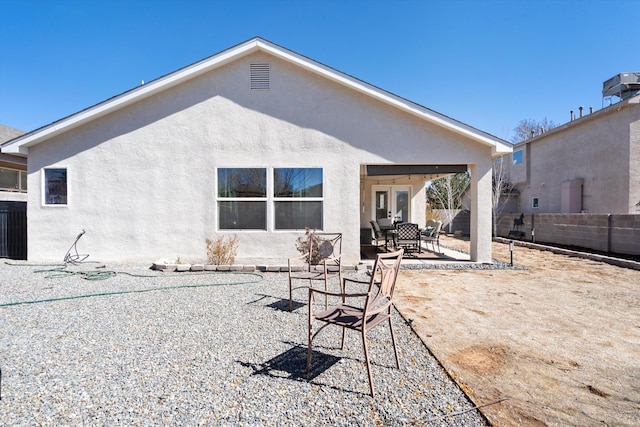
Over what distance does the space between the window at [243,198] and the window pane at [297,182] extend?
1.23ft

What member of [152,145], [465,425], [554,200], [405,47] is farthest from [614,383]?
[554,200]

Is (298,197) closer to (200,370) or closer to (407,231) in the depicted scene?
(407,231)

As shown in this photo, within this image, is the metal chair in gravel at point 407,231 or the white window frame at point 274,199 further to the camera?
the metal chair in gravel at point 407,231

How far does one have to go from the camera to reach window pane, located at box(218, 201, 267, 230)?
8.42 meters

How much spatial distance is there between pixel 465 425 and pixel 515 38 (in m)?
13.1

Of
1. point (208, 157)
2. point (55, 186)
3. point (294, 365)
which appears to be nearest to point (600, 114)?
point (208, 157)

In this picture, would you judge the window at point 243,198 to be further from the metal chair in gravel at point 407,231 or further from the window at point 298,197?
the metal chair in gravel at point 407,231

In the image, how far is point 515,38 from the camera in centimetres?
1102

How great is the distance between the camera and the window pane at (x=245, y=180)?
842 centimetres

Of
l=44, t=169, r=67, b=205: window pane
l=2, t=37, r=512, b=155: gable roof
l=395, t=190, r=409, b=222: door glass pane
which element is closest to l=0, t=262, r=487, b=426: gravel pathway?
l=44, t=169, r=67, b=205: window pane

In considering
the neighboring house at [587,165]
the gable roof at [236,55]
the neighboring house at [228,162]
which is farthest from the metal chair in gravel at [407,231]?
the neighboring house at [587,165]

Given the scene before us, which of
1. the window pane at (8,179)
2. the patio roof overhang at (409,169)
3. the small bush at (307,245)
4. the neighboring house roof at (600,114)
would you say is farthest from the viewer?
the window pane at (8,179)

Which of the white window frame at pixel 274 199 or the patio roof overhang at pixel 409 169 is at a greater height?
the patio roof overhang at pixel 409 169

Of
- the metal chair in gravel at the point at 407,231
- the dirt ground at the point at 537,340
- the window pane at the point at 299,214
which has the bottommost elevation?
the dirt ground at the point at 537,340
